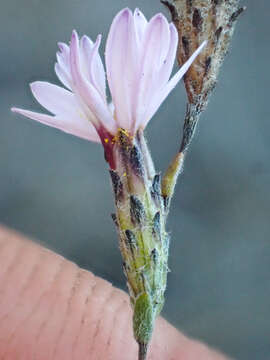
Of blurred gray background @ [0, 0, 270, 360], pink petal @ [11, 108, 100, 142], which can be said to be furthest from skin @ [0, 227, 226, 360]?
pink petal @ [11, 108, 100, 142]

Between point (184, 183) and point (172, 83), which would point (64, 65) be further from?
point (184, 183)

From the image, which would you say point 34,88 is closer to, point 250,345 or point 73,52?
point 73,52

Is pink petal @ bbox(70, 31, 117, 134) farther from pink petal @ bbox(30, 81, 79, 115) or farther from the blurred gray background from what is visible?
the blurred gray background

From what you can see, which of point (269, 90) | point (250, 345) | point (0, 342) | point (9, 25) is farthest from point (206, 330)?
point (9, 25)

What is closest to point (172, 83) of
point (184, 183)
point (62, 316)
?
point (62, 316)

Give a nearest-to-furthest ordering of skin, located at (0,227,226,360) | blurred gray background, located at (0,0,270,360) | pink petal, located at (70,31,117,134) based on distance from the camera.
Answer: pink petal, located at (70,31,117,134) → skin, located at (0,227,226,360) → blurred gray background, located at (0,0,270,360)

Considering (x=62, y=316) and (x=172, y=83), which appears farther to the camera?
(x=62, y=316)
